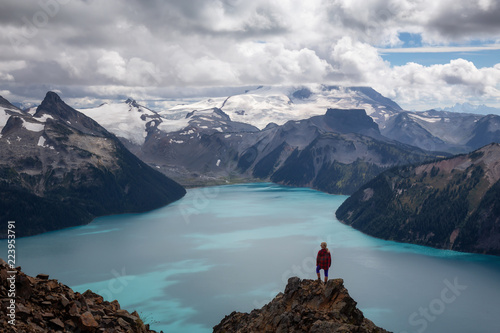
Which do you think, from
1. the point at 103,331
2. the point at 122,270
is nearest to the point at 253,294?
the point at 122,270

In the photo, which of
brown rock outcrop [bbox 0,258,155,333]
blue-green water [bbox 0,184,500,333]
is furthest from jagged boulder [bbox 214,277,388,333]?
blue-green water [bbox 0,184,500,333]

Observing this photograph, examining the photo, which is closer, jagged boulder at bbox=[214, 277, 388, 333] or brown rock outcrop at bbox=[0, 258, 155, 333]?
brown rock outcrop at bbox=[0, 258, 155, 333]

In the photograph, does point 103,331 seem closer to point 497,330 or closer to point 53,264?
point 497,330

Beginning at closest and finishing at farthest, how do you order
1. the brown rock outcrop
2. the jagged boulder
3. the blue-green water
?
1. the brown rock outcrop
2. the jagged boulder
3. the blue-green water

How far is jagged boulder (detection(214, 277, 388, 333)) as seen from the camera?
40.1m

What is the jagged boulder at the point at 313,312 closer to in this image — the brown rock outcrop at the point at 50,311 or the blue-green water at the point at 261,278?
the brown rock outcrop at the point at 50,311

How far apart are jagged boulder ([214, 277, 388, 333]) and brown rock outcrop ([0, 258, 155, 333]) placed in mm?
12290

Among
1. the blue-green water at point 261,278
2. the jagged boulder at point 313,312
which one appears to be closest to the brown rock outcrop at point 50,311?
the jagged boulder at point 313,312

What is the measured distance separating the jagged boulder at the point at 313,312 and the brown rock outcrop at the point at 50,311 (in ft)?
40.3

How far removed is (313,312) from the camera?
4203 centimetres

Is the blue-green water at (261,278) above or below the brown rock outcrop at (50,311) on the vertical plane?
below

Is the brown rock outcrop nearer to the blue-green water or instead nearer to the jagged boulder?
the jagged boulder

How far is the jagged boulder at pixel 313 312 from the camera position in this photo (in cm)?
4009

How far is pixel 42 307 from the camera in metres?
38.5
